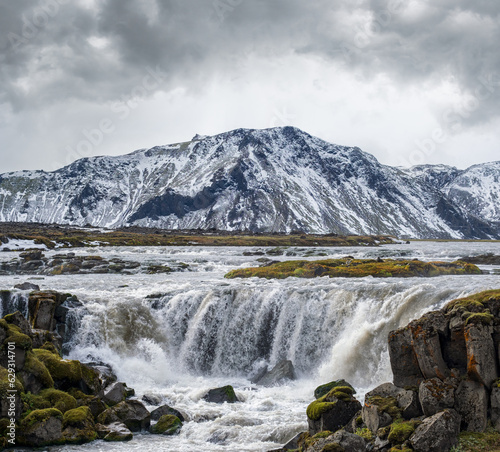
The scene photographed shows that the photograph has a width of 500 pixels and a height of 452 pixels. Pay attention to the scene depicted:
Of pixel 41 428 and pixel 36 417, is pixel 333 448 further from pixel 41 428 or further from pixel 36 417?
pixel 36 417

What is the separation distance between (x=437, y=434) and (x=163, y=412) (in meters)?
14.6

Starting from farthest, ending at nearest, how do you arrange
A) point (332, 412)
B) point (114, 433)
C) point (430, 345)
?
1. point (114, 433)
2. point (332, 412)
3. point (430, 345)

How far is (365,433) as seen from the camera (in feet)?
57.6

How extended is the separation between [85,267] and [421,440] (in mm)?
64062


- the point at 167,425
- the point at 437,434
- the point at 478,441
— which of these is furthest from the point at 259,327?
the point at 478,441

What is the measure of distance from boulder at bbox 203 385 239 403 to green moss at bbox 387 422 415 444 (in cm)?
1315

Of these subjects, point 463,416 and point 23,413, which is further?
point 23,413

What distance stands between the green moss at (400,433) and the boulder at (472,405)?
6.62ft

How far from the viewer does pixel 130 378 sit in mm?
32844

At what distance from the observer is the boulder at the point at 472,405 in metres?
16.2

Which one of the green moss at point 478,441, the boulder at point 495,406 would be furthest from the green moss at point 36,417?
the boulder at point 495,406

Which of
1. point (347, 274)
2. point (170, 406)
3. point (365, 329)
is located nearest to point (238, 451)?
point (170, 406)

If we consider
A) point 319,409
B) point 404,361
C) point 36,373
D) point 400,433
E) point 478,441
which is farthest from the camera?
point 36,373

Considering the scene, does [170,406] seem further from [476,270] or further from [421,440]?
[476,270]
